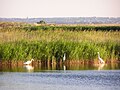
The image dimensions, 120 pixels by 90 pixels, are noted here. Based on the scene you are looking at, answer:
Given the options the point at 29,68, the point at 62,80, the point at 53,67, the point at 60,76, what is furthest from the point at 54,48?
the point at 62,80

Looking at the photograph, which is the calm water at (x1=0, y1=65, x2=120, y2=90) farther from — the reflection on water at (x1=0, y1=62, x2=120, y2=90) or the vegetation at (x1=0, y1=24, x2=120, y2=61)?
the vegetation at (x1=0, y1=24, x2=120, y2=61)

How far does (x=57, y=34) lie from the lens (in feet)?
119

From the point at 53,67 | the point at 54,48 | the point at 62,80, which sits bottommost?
the point at 62,80

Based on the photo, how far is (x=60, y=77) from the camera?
87.4 feet

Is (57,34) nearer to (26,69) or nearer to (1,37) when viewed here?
(1,37)

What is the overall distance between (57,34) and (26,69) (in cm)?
711

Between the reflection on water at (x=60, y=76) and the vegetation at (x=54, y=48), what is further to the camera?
the vegetation at (x=54, y=48)

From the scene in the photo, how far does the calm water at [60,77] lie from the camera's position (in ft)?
78.1

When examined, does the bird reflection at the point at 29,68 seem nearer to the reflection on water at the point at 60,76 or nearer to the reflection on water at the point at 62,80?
the reflection on water at the point at 60,76

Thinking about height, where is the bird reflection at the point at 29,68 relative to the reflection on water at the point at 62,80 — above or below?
above

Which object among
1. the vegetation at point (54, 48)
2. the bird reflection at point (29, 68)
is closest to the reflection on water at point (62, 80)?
the bird reflection at point (29, 68)

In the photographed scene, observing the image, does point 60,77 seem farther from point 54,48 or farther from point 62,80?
point 54,48

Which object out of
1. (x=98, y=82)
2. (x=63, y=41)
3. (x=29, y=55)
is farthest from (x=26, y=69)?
(x=98, y=82)

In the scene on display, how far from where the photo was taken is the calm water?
23812 millimetres
